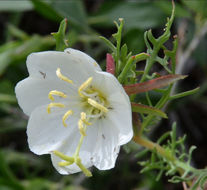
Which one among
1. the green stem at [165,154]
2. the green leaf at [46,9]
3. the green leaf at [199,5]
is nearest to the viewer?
the green stem at [165,154]

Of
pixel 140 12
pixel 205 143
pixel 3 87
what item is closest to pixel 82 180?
pixel 3 87

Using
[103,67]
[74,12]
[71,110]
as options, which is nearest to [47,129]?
[71,110]

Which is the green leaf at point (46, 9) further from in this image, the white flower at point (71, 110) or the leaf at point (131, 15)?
the white flower at point (71, 110)

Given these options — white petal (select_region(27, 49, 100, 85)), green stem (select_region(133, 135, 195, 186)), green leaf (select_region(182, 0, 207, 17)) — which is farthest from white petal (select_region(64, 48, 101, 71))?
green leaf (select_region(182, 0, 207, 17))

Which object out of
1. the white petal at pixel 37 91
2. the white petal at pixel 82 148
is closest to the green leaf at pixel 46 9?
the white petal at pixel 37 91

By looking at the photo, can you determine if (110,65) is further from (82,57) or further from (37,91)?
(37,91)

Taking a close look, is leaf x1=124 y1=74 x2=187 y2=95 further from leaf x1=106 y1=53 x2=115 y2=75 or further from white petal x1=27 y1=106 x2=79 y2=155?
white petal x1=27 y1=106 x2=79 y2=155
